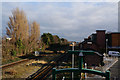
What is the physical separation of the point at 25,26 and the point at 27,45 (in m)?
4.93

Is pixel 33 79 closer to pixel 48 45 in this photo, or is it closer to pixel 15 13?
pixel 15 13

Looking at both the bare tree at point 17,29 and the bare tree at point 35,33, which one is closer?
the bare tree at point 17,29

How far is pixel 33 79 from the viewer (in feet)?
33.0

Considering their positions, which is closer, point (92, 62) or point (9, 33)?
point (92, 62)

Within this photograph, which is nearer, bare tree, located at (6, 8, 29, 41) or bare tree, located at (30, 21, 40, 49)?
bare tree, located at (6, 8, 29, 41)

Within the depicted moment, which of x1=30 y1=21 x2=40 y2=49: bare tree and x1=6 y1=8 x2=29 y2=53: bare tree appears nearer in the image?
x1=6 y1=8 x2=29 y2=53: bare tree

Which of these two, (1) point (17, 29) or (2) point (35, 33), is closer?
(1) point (17, 29)

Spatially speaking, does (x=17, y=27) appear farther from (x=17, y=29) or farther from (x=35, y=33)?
(x=35, y=33)

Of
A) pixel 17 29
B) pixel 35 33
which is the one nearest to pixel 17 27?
pixel 17 29

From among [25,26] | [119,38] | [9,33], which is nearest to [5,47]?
[9,33]

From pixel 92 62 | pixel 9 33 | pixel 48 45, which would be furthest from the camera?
pixel 48 45

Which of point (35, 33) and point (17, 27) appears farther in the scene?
point (35, 33)

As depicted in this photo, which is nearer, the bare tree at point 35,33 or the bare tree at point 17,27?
the bare tree at point 17,27

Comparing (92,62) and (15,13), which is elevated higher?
(15,13)
